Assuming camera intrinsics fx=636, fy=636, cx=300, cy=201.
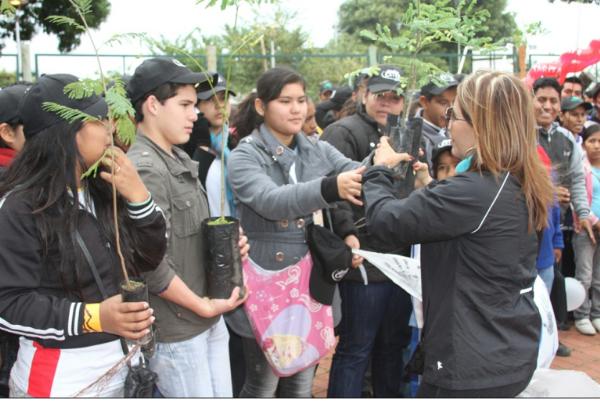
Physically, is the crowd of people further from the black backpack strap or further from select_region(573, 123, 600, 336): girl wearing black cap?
select_region(573, 123, 600, 336): girl wearing black cap

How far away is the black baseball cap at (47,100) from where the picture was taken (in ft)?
6.56

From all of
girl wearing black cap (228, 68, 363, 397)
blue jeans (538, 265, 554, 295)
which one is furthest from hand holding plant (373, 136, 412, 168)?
blue jeans (538, 265, 554, 295)

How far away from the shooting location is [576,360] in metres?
4.98

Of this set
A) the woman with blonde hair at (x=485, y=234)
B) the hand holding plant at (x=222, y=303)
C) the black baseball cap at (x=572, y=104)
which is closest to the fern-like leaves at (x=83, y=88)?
the hand holding plant at (x=222, y=303)

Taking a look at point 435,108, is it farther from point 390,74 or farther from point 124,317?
point 124,317

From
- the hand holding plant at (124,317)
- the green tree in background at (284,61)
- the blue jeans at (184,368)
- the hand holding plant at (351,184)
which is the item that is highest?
the green tree in background at (284,61)

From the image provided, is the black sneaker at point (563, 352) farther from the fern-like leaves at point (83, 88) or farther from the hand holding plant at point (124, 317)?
the fern-like leaves at point (83, 88)

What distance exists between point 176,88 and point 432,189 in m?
1.15

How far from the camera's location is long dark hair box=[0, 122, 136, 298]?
1.94 meters

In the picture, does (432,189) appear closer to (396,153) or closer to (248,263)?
(396,153)

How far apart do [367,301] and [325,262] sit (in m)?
0.62

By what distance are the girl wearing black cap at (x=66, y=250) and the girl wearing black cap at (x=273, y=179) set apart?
35.6 inches

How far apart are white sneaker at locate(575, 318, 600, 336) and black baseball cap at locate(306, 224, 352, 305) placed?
138 inches

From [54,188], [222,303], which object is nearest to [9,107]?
[54,188]
